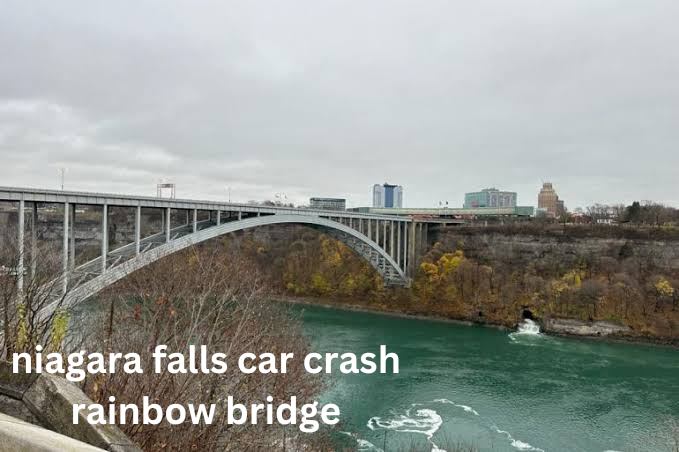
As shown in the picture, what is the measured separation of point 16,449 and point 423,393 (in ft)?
43.7

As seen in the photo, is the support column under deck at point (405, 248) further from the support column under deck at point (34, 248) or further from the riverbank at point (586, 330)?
the support column under deck at point (34, 248)

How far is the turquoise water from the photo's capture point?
36.4 feet

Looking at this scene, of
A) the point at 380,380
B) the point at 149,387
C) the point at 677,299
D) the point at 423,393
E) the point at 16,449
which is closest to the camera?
the point at 16,449

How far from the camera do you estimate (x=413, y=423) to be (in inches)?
464

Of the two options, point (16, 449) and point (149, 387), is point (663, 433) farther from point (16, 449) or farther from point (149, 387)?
point (16, 449)

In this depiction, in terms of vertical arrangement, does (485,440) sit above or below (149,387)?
below

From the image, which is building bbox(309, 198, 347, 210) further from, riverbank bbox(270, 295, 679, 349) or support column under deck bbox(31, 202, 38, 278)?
support column under deck bbox(31, 202, 38, 278)

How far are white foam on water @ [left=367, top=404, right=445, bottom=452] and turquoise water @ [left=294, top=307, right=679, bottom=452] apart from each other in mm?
26

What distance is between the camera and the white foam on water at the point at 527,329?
2175cm

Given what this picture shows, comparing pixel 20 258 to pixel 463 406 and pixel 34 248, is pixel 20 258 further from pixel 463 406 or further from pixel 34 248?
pixel 463 406

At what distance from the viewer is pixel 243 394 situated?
5664 mm

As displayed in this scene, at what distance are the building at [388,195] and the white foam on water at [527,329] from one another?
6066 cm

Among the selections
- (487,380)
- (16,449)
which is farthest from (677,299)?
(16,449)

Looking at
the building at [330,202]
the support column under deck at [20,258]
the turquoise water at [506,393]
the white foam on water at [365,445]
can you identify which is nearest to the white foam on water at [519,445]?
the turquoise water at [506,393]
